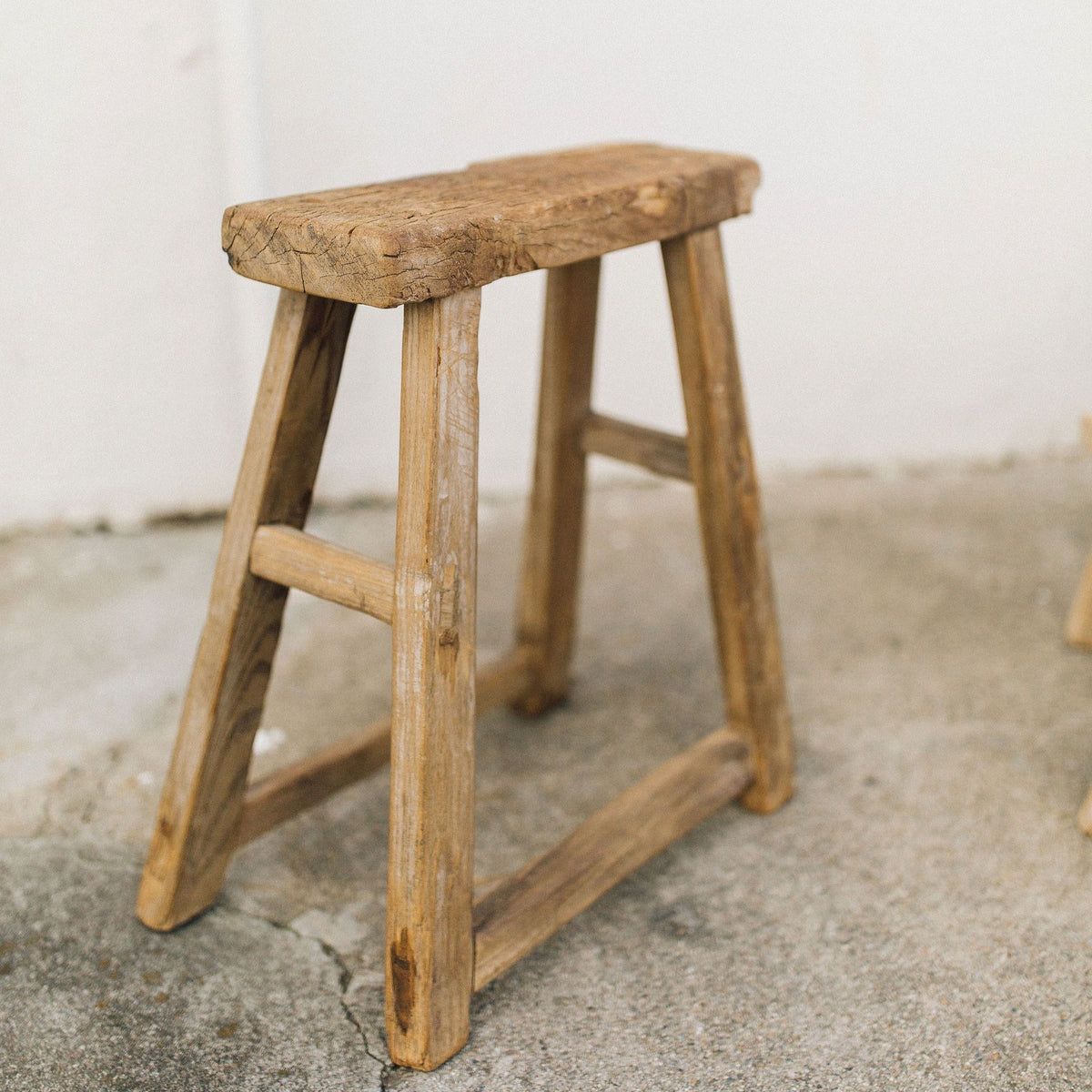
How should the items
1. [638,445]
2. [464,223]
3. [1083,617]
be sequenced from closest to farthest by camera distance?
[464,223], [638,445], [1083,617]

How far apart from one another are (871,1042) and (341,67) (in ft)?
7.02

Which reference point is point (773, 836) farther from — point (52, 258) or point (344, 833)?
point (52, 258)

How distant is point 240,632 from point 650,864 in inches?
26.9

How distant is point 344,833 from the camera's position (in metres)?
1.84

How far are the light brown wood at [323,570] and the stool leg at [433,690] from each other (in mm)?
40

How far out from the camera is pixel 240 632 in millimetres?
1504

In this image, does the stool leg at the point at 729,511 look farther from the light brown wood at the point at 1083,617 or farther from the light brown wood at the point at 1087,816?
the light brown wood at the point at 1083,617

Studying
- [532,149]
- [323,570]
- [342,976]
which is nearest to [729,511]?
[323,570]

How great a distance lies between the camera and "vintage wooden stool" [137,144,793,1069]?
49.9 inches

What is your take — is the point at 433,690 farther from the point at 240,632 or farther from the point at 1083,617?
the point at 1083,617

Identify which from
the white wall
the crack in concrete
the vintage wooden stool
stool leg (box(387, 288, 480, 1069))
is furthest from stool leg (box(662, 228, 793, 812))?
the white wall

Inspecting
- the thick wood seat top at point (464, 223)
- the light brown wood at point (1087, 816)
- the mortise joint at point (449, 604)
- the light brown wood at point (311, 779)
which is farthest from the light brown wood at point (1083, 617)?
the mortise joint at point (449, 604)

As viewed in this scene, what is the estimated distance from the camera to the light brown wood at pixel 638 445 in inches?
69.9

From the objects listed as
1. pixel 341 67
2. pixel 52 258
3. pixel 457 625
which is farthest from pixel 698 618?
pixel 52 258
